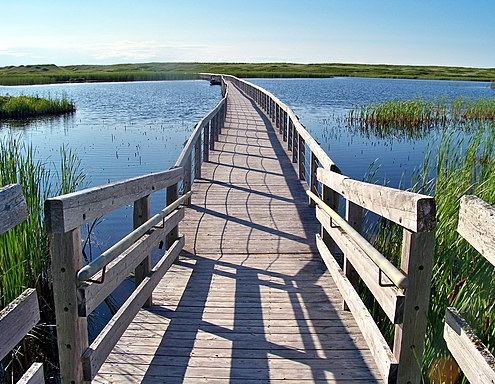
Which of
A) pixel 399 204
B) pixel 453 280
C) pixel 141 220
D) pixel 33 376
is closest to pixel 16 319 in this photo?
pixel 33 376

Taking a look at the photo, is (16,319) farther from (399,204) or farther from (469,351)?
(399,204)

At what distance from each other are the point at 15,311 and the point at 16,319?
1.2 inches

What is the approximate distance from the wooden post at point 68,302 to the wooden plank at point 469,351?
171 centimetres

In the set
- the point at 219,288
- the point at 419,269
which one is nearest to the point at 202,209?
the point at 219,288

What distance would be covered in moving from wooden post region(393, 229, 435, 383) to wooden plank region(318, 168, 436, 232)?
0.23ft

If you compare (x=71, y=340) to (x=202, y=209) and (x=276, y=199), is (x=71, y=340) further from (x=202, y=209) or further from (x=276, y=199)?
(x=276, y=199)

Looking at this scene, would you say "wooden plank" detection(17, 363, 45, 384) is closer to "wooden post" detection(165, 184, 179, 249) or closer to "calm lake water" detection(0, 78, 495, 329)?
"wooden post" detection(165, 184, 179, 249)

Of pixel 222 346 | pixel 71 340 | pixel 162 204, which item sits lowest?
pixel 162 204

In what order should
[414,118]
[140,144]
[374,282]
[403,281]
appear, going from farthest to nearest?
[414,118] < [140,144] < [374,282] < [403,281]

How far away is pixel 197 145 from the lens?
28.0 feet

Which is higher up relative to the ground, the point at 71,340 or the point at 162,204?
the point at 71,340

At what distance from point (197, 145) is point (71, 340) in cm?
616

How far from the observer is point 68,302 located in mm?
2521

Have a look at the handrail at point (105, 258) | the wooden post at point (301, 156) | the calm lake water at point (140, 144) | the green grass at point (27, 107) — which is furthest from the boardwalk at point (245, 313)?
the green grass at point (27, 107)
